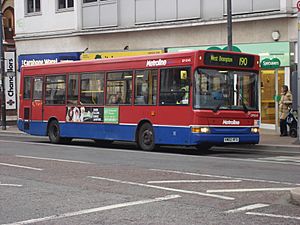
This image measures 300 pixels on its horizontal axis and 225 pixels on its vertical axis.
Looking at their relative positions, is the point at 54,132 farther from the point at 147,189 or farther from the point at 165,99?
the point at 147,189

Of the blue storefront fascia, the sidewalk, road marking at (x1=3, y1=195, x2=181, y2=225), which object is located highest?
the blue storefront fascia

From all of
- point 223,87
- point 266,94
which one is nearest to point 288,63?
point 266,94

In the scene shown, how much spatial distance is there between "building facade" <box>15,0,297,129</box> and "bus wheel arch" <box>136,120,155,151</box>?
7.33 m

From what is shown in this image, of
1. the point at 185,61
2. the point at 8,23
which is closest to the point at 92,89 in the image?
the point at 185,61

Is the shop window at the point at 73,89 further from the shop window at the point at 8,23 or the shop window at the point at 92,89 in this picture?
the shop window at the point at 8,23

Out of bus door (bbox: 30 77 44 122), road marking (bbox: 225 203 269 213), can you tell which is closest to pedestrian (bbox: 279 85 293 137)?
bus door (bbox: 30 77 44 122)

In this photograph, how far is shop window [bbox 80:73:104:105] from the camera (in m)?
19.7

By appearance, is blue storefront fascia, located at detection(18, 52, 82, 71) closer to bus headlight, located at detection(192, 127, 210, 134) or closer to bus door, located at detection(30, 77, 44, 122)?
bus door, located at detection(30, 77, 44, 122)

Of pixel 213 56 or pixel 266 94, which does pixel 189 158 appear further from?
pixel 266 94

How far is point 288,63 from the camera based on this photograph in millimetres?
22719

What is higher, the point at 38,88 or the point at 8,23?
the point at 8,23

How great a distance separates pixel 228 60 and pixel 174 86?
Result: 1719 mm

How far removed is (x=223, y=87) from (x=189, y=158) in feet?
7.98

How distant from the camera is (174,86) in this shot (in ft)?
56.0
